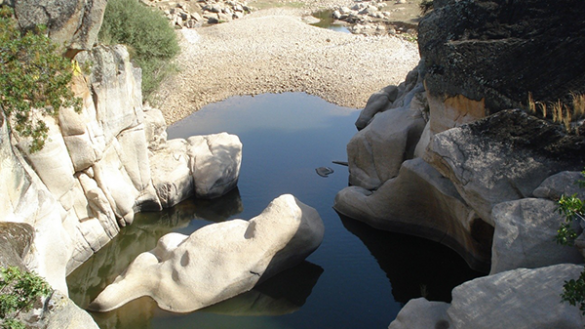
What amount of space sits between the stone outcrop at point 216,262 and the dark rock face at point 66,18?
19.6 ft

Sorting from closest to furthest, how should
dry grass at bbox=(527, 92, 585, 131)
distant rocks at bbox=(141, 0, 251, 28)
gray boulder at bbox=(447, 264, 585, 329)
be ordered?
gray boulder at bbox=(447, 264, 585, 329), dry grass at bbox=(527, 92, 585, 131), distant rocks at bbox=(141, 0, 251, 28)

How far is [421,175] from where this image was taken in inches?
604

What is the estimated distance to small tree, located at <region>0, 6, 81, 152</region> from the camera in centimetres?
1307

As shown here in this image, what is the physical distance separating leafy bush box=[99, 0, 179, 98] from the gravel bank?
163 centimetres

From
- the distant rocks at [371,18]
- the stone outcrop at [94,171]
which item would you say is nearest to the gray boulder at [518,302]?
the stone outcrop at [94,171]

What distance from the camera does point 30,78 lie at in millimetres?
13359

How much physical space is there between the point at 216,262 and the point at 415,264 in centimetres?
543

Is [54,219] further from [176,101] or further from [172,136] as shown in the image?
[176,101]

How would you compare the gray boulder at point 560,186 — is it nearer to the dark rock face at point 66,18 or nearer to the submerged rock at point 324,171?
the submerged rock at point 324,171

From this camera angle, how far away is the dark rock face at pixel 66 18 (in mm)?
14039

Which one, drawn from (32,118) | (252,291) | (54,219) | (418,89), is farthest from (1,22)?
(418,89)

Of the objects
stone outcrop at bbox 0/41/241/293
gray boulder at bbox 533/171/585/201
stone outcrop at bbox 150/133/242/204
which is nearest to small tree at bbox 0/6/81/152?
stone outcrop at bbox 0/41/241/293

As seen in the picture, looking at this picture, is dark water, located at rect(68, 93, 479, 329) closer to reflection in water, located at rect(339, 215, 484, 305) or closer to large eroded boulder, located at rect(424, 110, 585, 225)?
reflection in water, located at rect(339, 215, 484, 305)

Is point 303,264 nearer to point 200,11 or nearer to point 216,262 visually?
point 216,262
